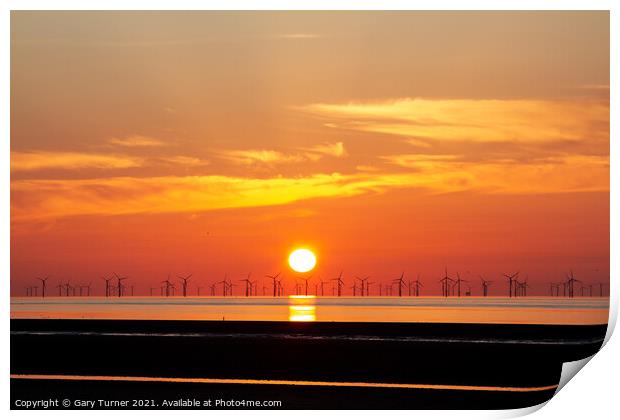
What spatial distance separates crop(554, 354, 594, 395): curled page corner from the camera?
20.4ft

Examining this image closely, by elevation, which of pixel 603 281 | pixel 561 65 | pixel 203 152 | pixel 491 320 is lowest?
pixel 491 320

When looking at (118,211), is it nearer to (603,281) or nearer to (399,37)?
(399,37)

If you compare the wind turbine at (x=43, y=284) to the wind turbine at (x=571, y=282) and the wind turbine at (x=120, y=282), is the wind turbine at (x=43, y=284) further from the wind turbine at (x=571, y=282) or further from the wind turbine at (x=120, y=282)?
the wind turbine at (x=571, y=282)

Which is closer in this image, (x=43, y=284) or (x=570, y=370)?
(x=570, y=370)

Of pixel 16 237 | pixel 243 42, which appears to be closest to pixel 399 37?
pixel 243 42

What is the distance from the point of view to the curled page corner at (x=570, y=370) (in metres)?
6.23

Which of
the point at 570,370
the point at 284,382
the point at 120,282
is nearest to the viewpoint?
the point at 570,370

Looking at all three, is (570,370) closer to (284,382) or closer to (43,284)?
(284,382)

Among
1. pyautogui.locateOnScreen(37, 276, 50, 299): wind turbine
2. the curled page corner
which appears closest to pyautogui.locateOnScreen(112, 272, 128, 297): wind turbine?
pyautogui.locateOnScreen(37, 276, 50, 299): wind turbine

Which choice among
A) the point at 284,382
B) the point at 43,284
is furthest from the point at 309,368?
the point at 43,284

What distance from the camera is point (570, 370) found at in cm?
629

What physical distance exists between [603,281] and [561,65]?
133 cm

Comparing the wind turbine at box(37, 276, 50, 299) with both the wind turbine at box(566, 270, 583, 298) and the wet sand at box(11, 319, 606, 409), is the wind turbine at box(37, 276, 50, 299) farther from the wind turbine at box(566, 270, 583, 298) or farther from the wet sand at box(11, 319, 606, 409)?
the wind turbine at box(566, 270, 583, 298)

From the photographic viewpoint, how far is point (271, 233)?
23.7ft
